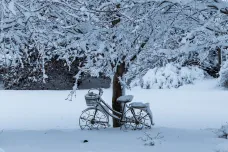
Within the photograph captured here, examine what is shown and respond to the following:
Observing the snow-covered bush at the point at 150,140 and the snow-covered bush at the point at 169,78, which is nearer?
the snow-covered bush at the point at 150,140

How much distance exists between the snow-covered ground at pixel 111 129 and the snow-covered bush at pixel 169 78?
1.86 ft

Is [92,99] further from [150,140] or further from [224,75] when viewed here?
[224,75]

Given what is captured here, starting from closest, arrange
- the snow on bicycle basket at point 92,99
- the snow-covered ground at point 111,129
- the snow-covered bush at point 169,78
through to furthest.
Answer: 1. the snow-covered ground at point 111,129
2. the snow on bicycle basket at point 92,99
3. the snow-covered bush at point 169,78

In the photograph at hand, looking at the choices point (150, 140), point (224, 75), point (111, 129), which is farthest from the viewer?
point (224, 75)

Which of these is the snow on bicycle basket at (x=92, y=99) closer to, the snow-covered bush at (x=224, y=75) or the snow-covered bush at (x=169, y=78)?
the snow-covered bush at (x=224, y=75)

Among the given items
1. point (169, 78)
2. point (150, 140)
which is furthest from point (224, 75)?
point (150, 140)

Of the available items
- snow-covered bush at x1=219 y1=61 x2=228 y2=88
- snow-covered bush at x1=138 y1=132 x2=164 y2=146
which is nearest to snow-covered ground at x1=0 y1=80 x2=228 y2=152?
snow-covered bush at x1=138 y1=132 x2=164 y2=146

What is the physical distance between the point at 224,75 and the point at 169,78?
8.56 ft

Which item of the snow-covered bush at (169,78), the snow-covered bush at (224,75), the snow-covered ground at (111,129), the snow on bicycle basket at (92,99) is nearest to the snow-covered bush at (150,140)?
the snow-covered ground at (111,129)

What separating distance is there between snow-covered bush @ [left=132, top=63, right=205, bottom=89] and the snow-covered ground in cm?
57

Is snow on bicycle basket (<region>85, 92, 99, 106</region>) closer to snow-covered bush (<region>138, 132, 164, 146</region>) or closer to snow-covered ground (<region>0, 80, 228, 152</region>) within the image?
snow-covered ground (<region>0, 80, 228, 152</region>)

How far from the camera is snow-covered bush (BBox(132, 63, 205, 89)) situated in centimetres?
1797

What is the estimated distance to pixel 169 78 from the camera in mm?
18000

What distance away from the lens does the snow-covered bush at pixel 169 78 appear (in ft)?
59.0
